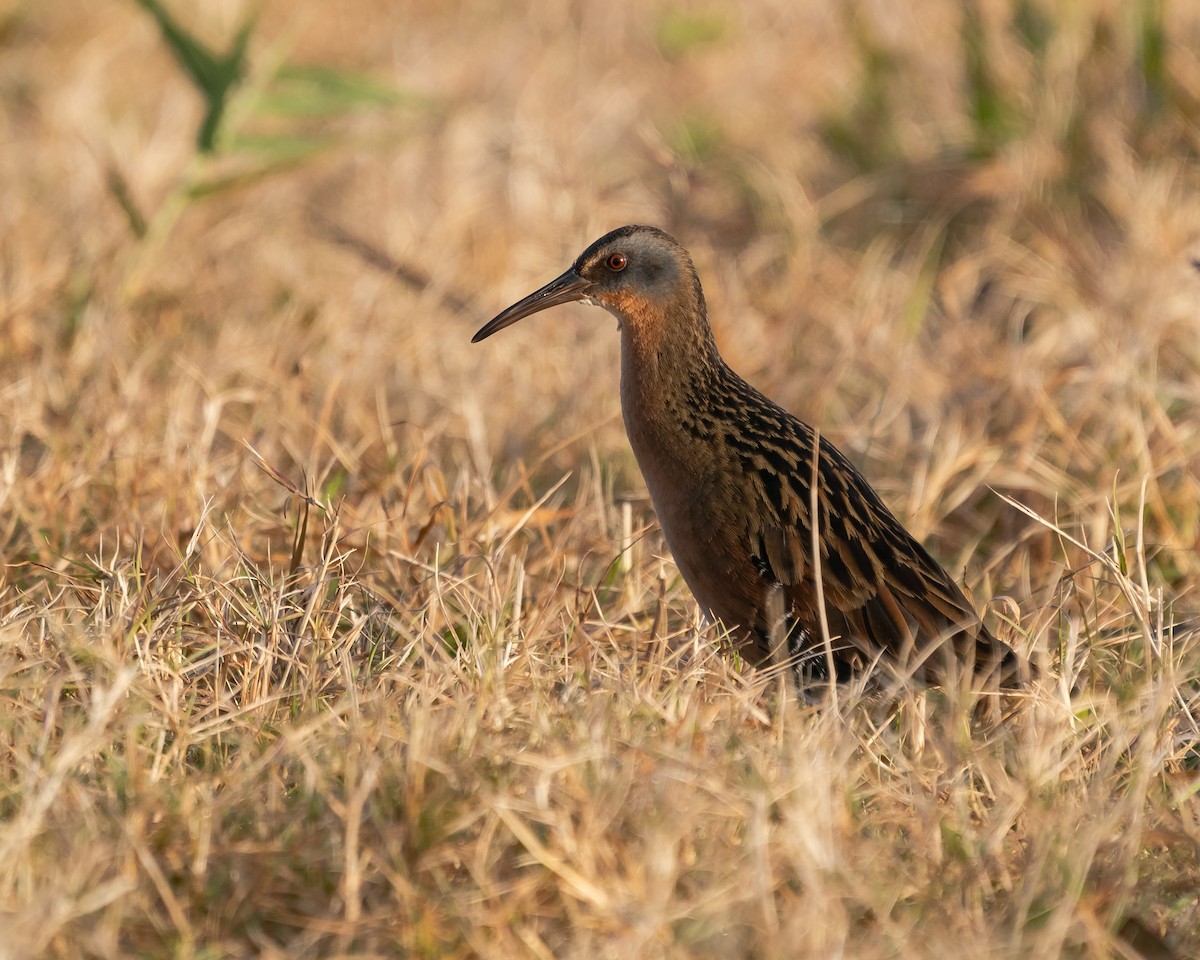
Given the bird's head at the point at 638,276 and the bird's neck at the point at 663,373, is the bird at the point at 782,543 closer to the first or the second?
the bird's neck at the point at 663,373

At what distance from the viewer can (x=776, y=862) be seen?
2.76 meters

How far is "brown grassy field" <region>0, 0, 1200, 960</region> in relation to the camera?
9.08 feet

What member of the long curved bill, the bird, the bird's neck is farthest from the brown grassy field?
the long curved bill

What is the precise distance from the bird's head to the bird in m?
0.14

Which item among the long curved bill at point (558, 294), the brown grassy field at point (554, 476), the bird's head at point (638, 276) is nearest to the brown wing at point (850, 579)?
the brown grassy field at point (554, 476)

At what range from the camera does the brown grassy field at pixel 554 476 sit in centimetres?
277

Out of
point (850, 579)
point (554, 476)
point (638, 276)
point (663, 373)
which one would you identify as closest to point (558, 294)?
point (638, 276)

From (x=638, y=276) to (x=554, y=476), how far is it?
1105mm

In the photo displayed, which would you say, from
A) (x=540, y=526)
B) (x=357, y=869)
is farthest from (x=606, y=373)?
(x=357, y=869)

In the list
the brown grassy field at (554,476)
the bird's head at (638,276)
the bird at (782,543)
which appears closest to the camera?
the brown grassy field at (554,476)

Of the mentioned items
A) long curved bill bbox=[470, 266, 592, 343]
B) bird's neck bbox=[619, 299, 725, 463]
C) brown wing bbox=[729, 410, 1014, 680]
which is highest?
long curved bill bbox=[470, 266, 592, 343]

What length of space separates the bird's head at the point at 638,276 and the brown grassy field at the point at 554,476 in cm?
51

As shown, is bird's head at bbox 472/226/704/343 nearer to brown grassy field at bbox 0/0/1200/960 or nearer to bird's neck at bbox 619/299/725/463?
bird's neck at bbox 619/299/725/463

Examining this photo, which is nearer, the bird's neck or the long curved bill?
the bird's neck
